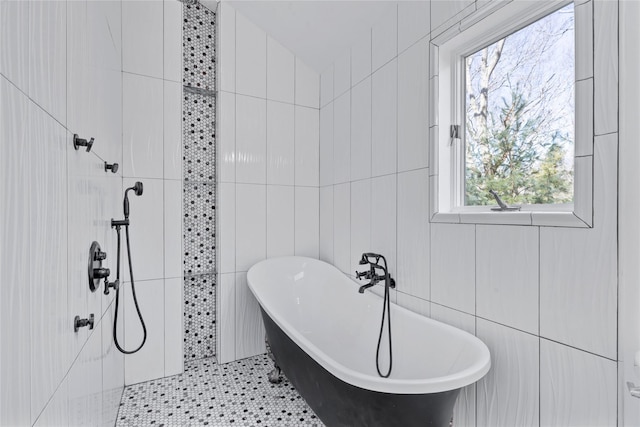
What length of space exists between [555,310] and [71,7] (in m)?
2.00

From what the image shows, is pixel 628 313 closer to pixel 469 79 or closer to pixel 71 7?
pixel 469 79

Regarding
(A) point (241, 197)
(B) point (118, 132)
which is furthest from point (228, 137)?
(B) point (118, 132)

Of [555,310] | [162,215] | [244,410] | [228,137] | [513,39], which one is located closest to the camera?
[555,310]

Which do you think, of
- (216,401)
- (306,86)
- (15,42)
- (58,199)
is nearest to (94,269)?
(58,199)

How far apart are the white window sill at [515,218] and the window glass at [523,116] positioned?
137 millimetres

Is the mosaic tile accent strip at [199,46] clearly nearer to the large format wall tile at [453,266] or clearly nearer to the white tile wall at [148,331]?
Result: the white tile wall at [148,331]

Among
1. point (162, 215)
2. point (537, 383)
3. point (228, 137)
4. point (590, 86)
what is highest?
point (228, 137)

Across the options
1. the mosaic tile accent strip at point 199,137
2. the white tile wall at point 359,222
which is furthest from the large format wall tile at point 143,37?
the white tile wall at point 359,222

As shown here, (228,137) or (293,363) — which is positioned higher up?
(228,137)

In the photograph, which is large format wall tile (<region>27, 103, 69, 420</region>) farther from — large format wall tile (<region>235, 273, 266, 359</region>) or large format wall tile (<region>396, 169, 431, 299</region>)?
large format wall tile (<region>235, 273, 266, 359</region>)

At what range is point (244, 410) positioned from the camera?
2.03 meters

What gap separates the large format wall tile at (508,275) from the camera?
4.33 ft

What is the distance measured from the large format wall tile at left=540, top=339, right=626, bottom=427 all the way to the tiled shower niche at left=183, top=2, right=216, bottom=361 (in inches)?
89.9

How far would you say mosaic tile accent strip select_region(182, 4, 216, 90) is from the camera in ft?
8.61
